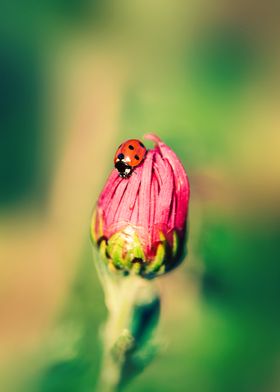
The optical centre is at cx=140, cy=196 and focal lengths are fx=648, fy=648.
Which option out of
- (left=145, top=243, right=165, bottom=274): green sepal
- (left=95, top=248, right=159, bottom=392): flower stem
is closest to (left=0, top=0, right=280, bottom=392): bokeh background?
(left=95, top=248, right=159, bottom=392): flower stem

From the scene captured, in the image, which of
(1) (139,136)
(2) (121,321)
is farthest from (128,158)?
(1) (139,136)

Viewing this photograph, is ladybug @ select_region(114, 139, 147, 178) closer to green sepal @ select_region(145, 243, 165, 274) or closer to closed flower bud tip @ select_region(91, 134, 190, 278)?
closed flower bud tip @ select_region(91, 134, 190, 278)

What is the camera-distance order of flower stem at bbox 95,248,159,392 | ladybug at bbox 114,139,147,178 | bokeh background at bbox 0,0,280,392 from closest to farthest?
ladybug at bbox 114,139,147,178 < flower stem at bbox 95,248,159,392 < bokeh background at bbox 0,0,280,392

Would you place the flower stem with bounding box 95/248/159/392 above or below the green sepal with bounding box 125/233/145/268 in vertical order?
below

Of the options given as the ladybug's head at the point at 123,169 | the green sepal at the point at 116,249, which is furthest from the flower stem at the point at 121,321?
the ladybug's head at the point at 123,169

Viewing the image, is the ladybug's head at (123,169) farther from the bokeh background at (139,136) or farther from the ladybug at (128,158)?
the bokeh background at (139,136)

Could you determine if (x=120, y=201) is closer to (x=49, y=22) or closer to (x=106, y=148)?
(x=106, y=148)

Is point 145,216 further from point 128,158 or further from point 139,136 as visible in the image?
point 139,136
